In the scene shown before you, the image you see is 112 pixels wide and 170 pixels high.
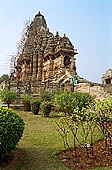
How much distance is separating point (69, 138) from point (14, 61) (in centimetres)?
3504

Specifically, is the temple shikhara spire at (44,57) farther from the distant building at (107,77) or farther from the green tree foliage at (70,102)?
the green tree foliage at (70,102)

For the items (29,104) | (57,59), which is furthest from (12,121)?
(57,59)

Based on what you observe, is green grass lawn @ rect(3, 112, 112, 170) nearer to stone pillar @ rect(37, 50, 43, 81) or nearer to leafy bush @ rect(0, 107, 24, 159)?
leafy bush @ rect(0, 107, 24, 159)

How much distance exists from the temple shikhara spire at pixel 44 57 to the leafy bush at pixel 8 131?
2076 cm

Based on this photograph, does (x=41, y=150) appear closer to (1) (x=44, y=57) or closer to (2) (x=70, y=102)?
(2) (x=70, y=102)

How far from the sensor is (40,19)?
4569 centimetres

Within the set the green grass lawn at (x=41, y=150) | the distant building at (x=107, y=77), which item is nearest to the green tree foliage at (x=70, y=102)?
the green grass lawn at (x=41, y=150)

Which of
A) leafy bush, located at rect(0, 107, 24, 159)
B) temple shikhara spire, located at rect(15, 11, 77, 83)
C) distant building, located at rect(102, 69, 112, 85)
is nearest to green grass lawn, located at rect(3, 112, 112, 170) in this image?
leafy bush, located at rect(0, 107, 24, 159)

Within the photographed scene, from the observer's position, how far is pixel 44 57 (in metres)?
34.9

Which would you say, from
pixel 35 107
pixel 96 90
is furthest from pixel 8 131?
pixel 96 90

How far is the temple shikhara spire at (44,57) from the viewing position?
30047 millimetres

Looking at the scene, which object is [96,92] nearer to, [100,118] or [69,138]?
[69,138]

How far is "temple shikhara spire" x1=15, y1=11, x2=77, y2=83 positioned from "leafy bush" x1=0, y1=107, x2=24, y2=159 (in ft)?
68.1

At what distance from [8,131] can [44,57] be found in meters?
30.4
